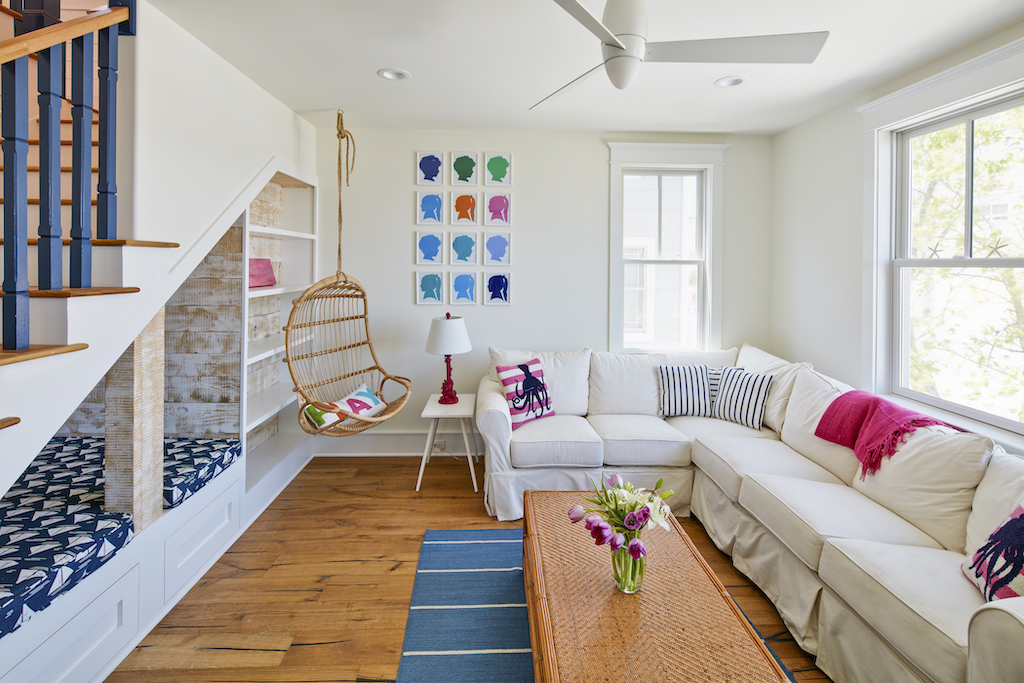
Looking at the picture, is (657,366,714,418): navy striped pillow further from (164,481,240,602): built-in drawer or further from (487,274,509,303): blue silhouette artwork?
(164,481,240,602): built-in drawer

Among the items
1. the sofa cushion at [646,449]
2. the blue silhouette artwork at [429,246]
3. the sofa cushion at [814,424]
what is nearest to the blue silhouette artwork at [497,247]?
the blue silhouette artwork at [429,246]

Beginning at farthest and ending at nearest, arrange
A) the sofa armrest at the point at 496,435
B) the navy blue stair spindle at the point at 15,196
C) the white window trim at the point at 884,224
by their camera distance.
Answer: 1. the sofa armrest at the point at 496,435
2. the white window trim at the point at 884,224
3. the navy blue stair spindle at the point at 15,196

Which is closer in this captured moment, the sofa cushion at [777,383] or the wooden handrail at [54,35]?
the wooden handrail at [54,35]

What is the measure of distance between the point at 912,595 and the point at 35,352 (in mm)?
2532

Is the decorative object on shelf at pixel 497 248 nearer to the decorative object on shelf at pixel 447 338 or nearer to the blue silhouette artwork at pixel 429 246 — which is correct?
the blue silhouette artwork at pixel 429 246

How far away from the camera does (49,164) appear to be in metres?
1.47

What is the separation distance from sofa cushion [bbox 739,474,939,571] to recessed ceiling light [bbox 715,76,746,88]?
2094mm

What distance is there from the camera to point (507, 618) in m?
2.21

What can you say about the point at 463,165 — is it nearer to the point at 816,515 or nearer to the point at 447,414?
the point at 447,414

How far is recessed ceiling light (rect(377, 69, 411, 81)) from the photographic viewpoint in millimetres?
2883

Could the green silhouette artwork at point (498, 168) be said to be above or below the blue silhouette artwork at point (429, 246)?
above

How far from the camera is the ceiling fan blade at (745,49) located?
1.80 metres

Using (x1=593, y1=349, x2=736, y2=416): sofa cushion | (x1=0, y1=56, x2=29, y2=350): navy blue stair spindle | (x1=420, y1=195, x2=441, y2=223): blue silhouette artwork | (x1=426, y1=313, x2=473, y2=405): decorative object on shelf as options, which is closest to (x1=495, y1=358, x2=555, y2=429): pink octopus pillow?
(x1=593, y1=349, x2=736, y2=416): sofa cushion

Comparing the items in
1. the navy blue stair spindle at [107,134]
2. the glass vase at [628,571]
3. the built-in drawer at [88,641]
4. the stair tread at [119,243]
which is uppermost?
the navy blue stair spindle at [107,134]
